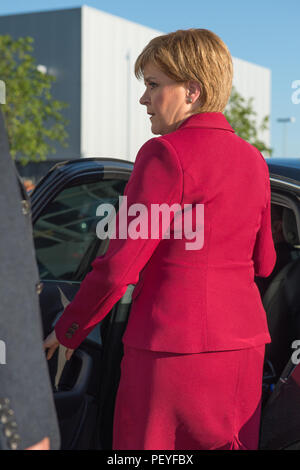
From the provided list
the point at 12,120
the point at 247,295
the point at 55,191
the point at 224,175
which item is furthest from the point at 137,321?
the point at 12,120

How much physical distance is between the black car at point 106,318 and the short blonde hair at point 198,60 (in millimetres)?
696

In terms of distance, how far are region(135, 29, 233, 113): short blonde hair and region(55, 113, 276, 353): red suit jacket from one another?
0.29 ft

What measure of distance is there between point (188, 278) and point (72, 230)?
2393mm

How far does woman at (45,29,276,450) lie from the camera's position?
180cm

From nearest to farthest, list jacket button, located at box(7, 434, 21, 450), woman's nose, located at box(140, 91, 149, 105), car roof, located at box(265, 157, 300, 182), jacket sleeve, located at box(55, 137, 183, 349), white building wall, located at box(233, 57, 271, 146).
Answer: jacket button, located at box(7, 434, 21, 450)
jacket sleeve, located at box(55, 137, 183, 349)
woman's nose, located at box(140, 91, 149, 105)
car roof, located at box(265, 157, 300, 182)
white building wall, located at box(233, 57, 271, 146)

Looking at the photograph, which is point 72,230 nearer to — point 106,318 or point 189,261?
point 106,318

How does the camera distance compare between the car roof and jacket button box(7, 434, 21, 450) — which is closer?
jacket button box(7, 434, 21, 450)

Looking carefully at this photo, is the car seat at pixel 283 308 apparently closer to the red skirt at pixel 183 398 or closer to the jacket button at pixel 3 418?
the red skirt at pixel 183 398

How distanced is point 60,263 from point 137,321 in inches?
90.7

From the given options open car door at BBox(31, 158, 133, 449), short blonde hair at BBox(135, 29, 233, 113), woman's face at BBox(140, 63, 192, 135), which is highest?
short blonde hair at BBox(135, 29, 233, 113)

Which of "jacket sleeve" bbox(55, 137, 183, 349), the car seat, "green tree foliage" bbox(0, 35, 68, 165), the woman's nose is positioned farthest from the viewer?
"green tree foliage" bbox(0, 35, 68, 165)

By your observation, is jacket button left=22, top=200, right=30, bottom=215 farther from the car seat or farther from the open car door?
the car seat

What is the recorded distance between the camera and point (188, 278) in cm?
184

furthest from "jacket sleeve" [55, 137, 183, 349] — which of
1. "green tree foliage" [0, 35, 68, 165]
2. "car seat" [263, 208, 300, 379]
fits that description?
"green tree foliage" [0, 35, 68, 165]
